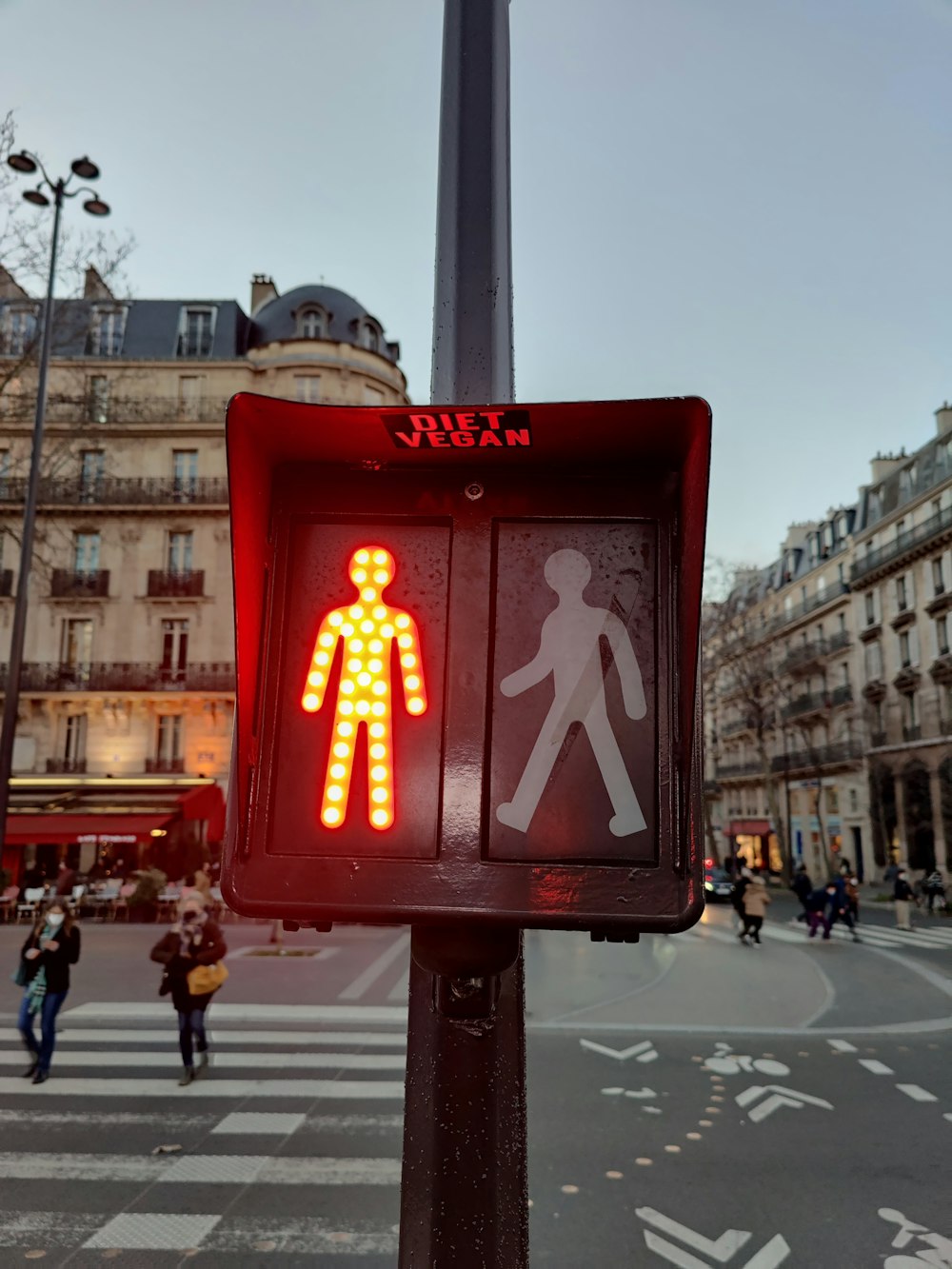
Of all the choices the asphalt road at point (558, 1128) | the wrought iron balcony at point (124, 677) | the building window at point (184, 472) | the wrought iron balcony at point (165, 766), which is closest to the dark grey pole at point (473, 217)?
the asphalt road at point (558, 1128)

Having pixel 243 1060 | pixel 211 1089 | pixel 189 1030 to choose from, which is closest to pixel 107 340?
pixel 243 1060

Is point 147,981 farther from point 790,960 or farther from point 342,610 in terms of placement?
point 342,610

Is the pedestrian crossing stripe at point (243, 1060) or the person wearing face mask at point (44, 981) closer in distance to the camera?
the person wearing face mask at point (44, 981)

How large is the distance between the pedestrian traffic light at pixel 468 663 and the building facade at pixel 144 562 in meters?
25.7

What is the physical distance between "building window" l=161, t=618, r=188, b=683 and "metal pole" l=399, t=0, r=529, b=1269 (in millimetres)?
28973

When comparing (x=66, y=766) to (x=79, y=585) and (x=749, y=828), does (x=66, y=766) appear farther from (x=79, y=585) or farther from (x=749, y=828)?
(x=749, y=828)

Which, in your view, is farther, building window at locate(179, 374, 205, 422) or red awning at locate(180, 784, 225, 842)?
building window at locate(179, 374, 205, 422)

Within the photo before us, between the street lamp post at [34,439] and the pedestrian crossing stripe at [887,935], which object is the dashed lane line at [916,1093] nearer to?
the pedestrian crossing stripe at [887,935]

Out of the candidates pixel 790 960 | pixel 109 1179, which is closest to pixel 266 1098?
pixel 109 1179

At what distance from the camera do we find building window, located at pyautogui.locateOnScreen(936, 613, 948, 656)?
39.0 metres

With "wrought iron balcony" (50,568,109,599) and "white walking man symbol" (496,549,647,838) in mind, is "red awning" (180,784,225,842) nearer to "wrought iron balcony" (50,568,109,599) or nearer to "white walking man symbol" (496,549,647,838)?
"wrought iron balcony" (50,568,109,599)

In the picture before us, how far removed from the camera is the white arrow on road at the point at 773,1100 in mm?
7824

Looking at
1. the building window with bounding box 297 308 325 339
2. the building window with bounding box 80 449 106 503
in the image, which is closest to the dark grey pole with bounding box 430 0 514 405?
the building window with bounding box 80 449 106 503

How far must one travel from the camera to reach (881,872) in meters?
42.2
